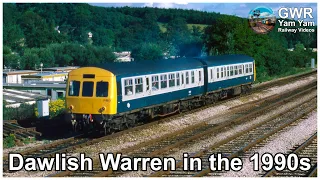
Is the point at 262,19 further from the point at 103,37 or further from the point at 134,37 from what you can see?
the point at 103,37

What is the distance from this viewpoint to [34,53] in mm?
72188

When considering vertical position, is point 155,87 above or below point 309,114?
above

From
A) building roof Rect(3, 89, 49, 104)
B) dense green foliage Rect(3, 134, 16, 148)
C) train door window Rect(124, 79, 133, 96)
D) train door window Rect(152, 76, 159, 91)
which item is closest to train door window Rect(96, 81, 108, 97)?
train door window Rect(124, 79, 133, 96)

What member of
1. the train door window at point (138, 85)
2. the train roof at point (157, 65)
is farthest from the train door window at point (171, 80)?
the train door window at point (138, 85)

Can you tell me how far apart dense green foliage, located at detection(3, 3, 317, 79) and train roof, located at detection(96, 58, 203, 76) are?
1964cm

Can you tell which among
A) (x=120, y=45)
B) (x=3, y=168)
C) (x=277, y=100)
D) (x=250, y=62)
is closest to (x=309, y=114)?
(x=277, y=100)

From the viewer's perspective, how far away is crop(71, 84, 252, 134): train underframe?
59.9ft

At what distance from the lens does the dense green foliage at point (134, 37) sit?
5025 centimetres

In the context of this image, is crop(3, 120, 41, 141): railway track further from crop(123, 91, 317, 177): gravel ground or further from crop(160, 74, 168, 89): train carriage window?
crop(123, 91, 317, 177): gravel ground

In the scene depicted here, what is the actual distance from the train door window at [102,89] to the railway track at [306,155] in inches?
254

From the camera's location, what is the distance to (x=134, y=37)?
3292 inches

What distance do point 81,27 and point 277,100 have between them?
2725 inches

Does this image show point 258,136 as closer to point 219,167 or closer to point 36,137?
point 219,167

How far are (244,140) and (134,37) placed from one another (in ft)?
220
